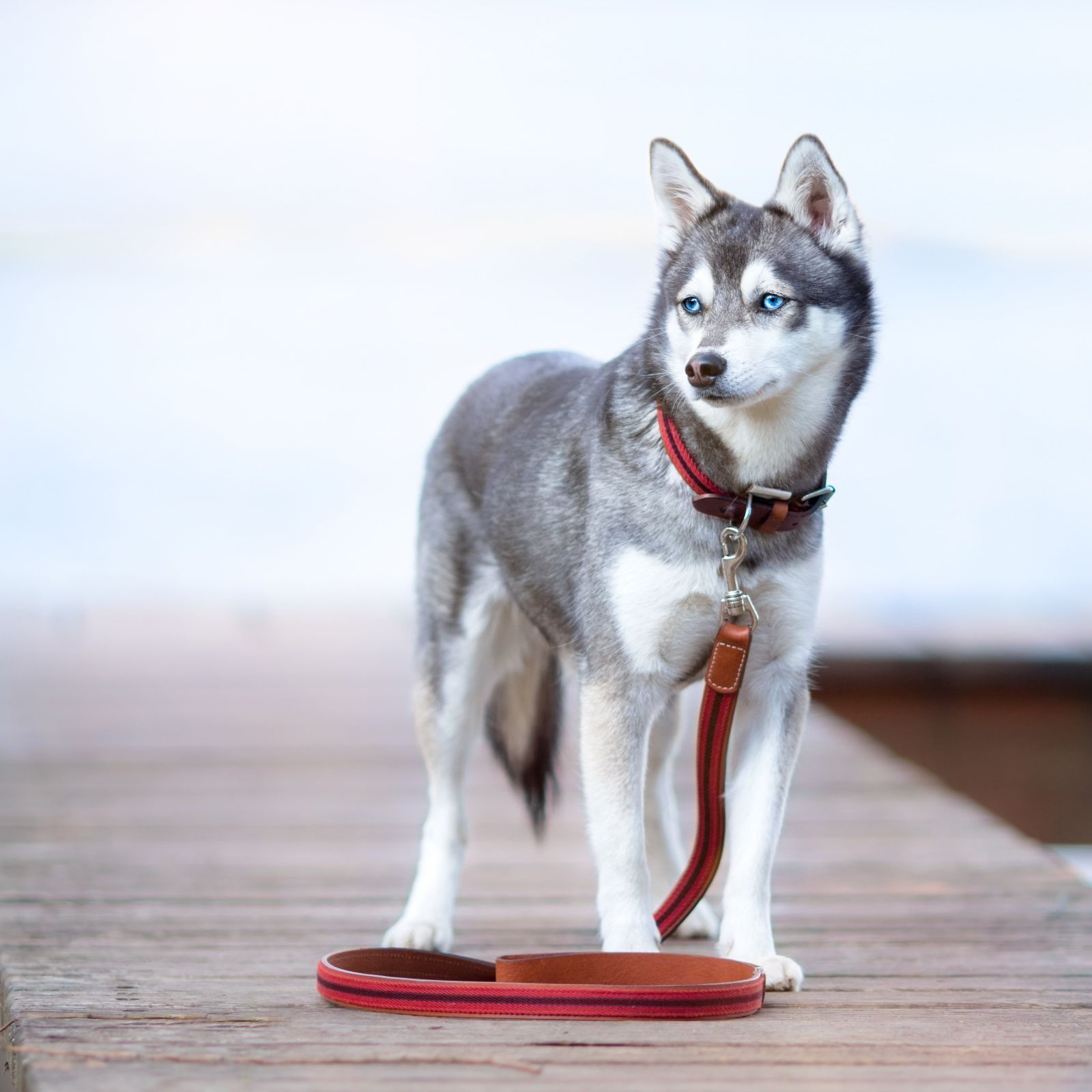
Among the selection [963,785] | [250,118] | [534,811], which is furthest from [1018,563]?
[534,811]

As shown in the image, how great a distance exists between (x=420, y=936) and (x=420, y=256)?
290 inches

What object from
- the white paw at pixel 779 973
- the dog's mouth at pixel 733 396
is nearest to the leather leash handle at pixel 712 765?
the white paw at pixel 779 973

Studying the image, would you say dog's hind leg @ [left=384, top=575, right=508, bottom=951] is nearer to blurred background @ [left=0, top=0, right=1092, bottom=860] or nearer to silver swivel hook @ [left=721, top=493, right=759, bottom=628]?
silver swivel hook @ [left=721, top=493, right=759, bottom=628]

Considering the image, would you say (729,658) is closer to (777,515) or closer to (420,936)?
(777,515)

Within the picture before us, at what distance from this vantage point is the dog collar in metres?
2.11

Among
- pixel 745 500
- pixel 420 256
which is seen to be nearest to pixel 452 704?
pixel 745 500

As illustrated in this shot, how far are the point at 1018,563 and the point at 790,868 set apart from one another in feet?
19.1

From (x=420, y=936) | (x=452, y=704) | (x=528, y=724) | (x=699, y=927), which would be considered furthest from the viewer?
(x=528, y=724)

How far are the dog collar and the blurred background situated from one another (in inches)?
202

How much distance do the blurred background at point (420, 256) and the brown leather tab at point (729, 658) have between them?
17.0 ft

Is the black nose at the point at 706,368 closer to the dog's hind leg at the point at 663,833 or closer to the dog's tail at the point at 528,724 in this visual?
the dog's hind leg at the point at 663,833

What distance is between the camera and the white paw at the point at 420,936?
2.43 m

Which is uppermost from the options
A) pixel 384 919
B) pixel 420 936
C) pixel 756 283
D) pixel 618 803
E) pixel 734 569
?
pixel 756 283

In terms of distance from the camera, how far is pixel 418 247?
9.30 m
